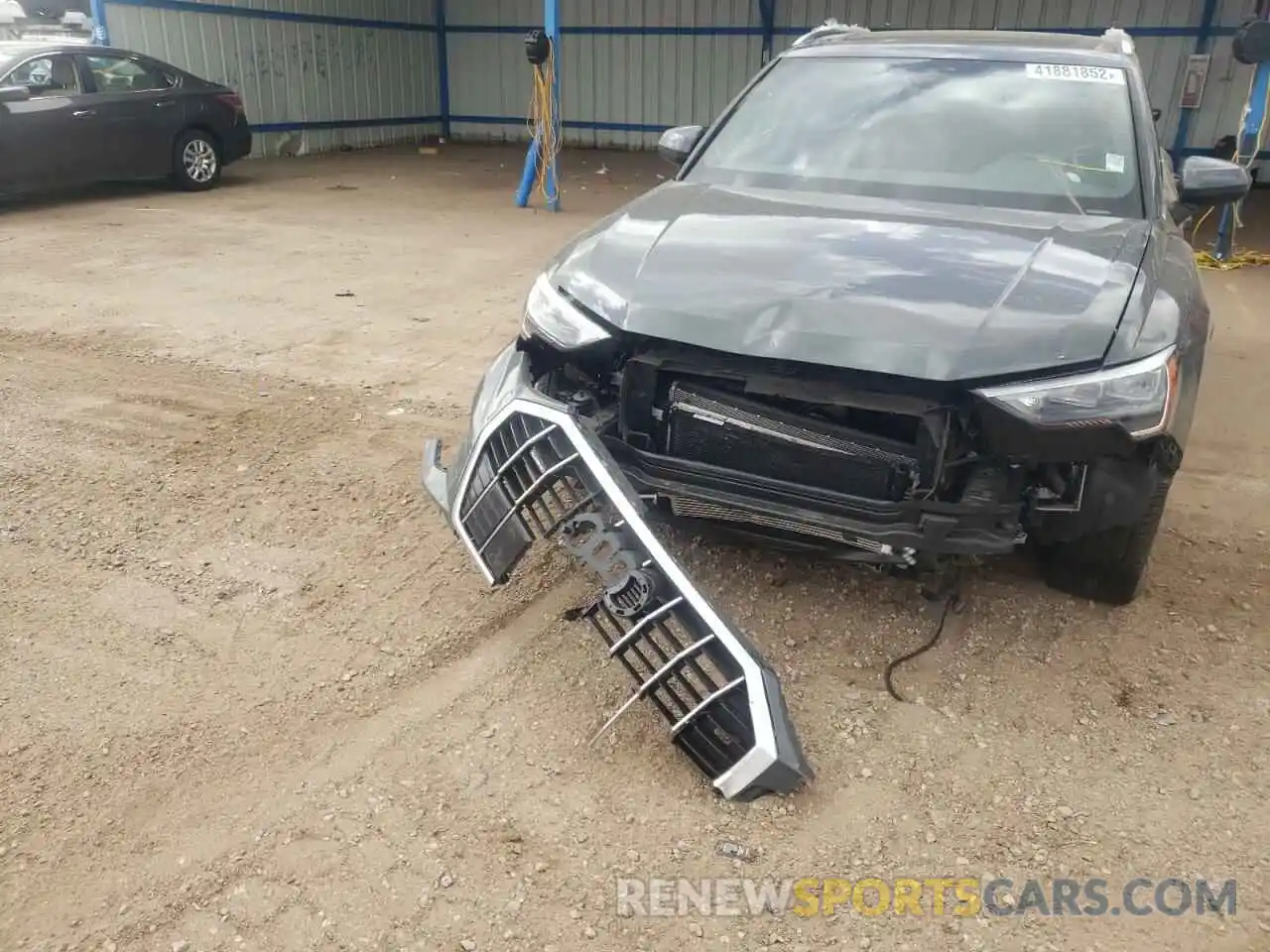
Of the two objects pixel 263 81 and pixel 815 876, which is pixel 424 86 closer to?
pixel 263 81

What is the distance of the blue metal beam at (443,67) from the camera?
17828mm

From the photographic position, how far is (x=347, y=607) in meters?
3.19

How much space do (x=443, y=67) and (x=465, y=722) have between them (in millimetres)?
17881

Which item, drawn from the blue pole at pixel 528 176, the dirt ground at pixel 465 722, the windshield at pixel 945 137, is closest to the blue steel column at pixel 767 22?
the blue pole at pixel 528 176

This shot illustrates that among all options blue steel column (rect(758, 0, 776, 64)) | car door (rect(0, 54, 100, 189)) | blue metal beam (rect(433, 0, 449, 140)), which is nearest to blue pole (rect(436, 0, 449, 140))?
blue metal beam (rect(433, 0, 449, 140))

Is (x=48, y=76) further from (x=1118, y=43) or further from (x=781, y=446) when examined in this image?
(x=781, y=446)

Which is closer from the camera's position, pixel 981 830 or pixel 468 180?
pixel 981 830

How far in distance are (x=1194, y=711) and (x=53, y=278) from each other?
25.0ft

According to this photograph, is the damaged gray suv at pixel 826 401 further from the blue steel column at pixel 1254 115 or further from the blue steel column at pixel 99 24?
the blue steel column at pixel 99 24

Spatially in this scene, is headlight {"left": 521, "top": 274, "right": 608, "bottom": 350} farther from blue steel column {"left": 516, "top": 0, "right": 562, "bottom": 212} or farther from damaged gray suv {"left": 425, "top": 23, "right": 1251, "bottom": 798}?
blue steel column {"left": 516, "top": 0, "right": 562, "bottom": 212}

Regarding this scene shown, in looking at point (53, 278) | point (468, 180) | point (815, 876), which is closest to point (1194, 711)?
point (815, 876)

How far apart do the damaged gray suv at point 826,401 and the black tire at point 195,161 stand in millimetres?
9657

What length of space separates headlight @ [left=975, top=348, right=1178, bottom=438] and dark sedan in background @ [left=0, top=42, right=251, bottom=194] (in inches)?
402

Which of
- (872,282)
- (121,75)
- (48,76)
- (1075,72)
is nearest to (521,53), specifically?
(121,75)
